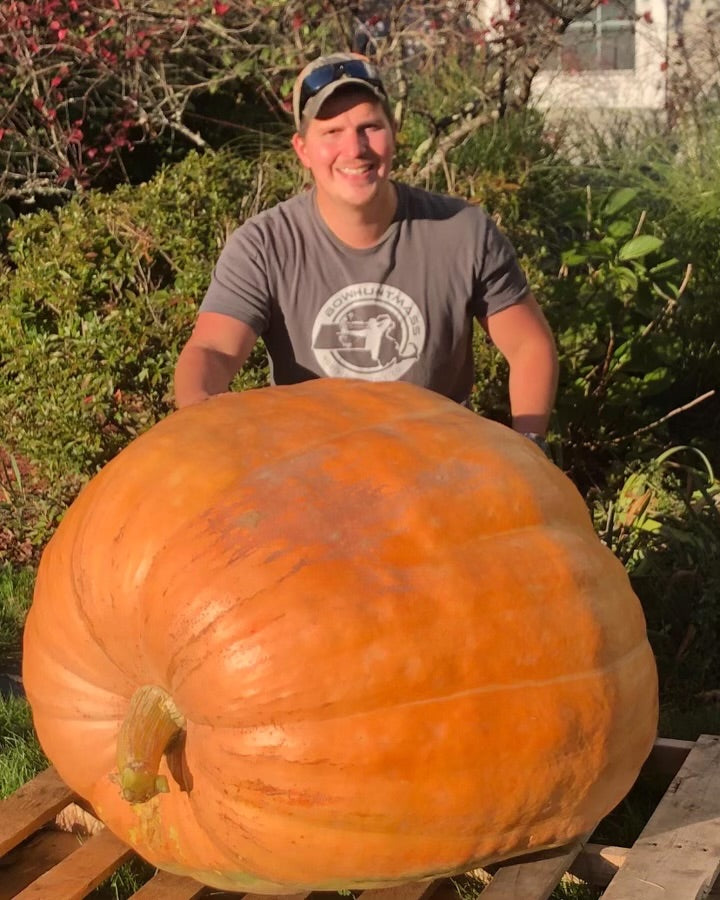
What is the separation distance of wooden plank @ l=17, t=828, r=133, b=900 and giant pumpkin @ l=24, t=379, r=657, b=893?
0.17 m

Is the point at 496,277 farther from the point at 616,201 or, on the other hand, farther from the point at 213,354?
the point at 616,201

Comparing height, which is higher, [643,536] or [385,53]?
[385,53]

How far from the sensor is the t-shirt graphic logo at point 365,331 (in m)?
2.98

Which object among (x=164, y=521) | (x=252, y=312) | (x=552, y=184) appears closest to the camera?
(x=164, y=521)

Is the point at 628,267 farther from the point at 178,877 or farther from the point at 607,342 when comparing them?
the point at 178,877

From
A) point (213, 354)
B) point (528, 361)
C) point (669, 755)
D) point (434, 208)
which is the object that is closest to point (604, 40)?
point (434, 208)

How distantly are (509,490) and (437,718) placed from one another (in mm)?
398

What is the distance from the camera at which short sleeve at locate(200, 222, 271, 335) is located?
291 centimetres

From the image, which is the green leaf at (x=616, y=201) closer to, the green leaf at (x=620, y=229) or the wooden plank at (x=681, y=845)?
the green leaf at (x=620, y=229)

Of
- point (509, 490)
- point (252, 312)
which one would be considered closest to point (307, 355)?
point (252, 312)

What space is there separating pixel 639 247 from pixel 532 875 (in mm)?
2838

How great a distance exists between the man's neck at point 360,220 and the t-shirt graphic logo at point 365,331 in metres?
0.13

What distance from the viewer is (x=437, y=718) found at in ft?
5.42

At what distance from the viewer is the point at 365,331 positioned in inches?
118
